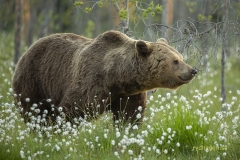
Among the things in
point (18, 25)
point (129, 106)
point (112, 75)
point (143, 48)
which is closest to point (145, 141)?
point (129, 106)

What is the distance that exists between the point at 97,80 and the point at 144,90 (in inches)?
26.9

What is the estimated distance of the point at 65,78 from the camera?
23.9 feet

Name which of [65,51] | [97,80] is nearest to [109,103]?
[97,80]

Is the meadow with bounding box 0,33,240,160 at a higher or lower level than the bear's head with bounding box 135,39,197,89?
lower

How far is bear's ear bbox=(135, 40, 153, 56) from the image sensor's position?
Result: 6.42 meters

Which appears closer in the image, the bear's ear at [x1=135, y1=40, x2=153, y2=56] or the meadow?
the meadow

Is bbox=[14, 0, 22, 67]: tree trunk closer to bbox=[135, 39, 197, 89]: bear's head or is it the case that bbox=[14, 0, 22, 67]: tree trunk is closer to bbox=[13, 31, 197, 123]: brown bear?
bbox=[13, 31, 197, 123]: brown bear

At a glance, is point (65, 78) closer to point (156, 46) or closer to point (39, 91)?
point (39, 91)

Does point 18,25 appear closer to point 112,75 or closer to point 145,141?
point 112,75

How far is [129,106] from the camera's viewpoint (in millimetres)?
6848

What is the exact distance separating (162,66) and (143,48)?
0.36 m

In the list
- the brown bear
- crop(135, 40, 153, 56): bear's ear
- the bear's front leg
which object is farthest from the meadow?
crop(135, 40, 153, 56): bear's ear

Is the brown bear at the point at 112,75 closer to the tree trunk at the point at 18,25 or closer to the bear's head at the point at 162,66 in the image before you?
the bear's head at the point at 162,66

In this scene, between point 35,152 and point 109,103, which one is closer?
point 35,152
